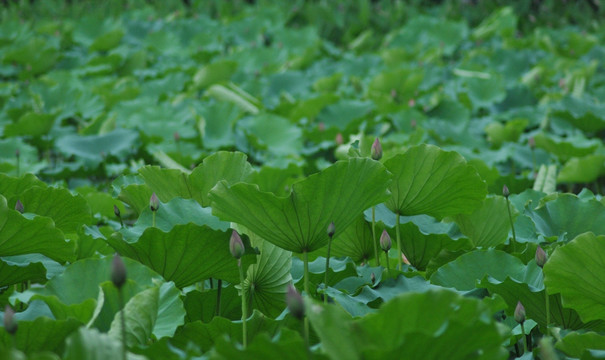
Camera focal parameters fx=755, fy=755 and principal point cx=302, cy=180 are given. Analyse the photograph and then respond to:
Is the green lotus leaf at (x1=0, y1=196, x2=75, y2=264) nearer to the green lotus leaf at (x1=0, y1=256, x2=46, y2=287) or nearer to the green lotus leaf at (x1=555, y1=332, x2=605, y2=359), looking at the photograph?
the green lotus leaf at (x1=0, y1=256, x2=46, y2=287)

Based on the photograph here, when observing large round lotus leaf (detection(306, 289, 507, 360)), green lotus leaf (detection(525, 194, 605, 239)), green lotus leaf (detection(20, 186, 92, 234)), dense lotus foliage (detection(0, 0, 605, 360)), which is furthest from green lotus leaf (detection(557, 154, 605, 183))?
large round lotus leaf (detection(306, 289, 507, 360))

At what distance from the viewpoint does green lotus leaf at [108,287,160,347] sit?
0.75m

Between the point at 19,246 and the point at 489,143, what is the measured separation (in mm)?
1895

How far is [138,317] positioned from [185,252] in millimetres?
168

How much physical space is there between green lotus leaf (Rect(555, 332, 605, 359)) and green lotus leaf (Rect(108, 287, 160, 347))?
428mm

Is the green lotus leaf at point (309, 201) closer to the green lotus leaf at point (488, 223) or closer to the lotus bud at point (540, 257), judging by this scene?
the lotus bud at point (540, 257)

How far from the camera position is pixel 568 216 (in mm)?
1148

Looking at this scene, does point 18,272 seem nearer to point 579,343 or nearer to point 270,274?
point 270,274

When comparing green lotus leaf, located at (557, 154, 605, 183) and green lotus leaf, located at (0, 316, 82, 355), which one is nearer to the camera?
green lotus leaf, located at (0, 316, 82, 355)

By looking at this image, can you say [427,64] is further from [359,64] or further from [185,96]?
[185,96]

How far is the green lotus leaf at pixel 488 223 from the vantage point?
3.95ft

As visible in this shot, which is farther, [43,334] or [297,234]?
[297,234]

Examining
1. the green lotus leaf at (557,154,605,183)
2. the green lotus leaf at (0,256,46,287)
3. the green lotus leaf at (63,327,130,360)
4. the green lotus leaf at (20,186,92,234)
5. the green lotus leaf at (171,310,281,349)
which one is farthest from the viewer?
the green lotus leaf at (557,154,605,183)

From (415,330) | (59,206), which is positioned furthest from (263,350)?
(59,206)
